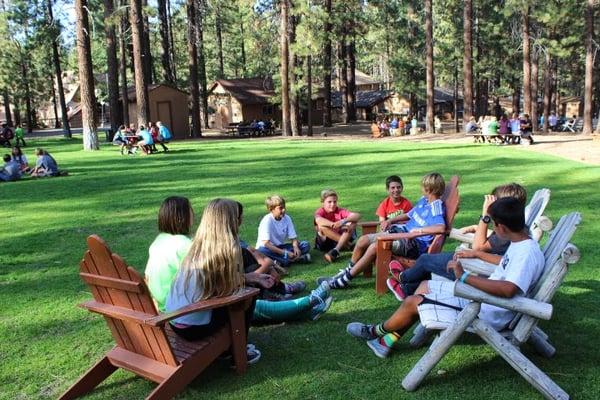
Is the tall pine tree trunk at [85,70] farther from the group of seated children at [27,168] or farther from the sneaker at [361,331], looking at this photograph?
the sneaker at [361,331]

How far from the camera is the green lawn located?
12.4 ft

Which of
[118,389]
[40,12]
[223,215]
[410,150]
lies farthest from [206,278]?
[40,12]

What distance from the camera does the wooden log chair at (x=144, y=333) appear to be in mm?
3246

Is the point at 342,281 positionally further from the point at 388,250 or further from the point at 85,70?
the point at 85,70

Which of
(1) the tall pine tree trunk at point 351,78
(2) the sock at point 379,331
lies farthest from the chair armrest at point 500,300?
(1) the tall pine tree trunk at point 351,78

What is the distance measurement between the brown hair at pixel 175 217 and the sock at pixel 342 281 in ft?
7.06

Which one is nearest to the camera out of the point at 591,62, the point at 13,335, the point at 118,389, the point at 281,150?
the point at 118,389

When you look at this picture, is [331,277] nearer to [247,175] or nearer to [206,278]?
[206,278]

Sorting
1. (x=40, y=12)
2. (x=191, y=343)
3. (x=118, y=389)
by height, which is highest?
(x=40, y=12)

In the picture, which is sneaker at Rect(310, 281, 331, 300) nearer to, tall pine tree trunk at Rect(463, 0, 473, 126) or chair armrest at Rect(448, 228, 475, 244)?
chair armrest at Rect(448, 228, 475, 244)

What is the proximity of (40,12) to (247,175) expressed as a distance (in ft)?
100

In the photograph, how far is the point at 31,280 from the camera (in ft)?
20.9

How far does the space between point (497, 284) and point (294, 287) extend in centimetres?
266

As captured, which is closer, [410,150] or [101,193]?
[101,193]
